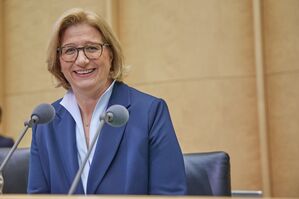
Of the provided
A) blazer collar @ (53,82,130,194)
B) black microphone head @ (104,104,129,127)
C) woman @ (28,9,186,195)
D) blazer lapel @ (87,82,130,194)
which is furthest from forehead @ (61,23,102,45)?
black microphone head @ (104,104,129,127)

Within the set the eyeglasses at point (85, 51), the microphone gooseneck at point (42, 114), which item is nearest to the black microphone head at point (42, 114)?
the microphone gooseneck at point (42, 114)

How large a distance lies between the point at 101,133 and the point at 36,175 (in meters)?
0.37

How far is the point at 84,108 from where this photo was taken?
2309 millimetres

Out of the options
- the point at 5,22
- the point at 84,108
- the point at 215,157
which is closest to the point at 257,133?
the point at 215,157

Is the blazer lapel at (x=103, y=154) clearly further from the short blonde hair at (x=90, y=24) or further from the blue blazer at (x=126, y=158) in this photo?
the short blonde hair at (x=90, y=24)

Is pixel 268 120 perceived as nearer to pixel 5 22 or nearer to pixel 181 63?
pixel 181 63

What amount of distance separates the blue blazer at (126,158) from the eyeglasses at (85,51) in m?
0.19

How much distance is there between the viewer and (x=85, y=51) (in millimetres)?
2230

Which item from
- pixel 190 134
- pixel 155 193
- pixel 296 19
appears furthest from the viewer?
pixel 190 134

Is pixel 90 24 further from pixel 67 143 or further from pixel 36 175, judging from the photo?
pixel 36 175

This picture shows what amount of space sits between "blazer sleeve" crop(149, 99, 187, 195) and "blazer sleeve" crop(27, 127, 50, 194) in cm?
49

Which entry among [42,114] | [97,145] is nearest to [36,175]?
[97,145]

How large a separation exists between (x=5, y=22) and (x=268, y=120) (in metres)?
2.97

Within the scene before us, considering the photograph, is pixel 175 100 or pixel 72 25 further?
pixel 175 100
